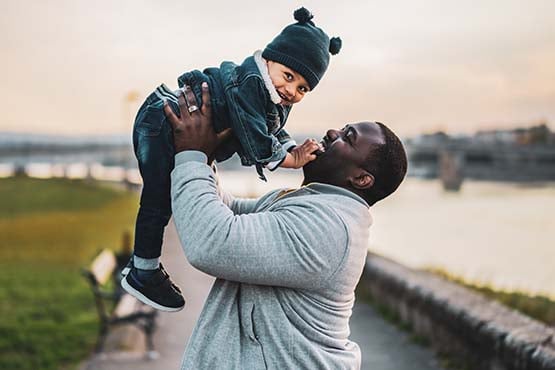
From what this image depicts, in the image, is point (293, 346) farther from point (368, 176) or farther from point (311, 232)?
point (368, 176)

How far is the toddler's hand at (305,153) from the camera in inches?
93.7

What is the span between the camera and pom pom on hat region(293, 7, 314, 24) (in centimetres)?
253

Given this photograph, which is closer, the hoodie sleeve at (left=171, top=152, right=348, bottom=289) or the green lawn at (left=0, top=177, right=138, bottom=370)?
the hoodie sleeve at (left=171, top=152, right=348, bottom=289)

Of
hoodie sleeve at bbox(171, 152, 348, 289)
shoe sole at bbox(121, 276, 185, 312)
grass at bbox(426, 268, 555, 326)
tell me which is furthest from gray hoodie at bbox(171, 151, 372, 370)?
grass at bbox(426, 268, 555, 326)

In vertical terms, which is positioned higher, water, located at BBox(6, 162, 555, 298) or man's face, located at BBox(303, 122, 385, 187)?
man's face, located at BBox(303, 122, 385, 187)

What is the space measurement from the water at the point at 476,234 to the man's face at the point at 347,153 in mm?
432

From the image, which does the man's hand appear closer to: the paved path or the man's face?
→ the man's face

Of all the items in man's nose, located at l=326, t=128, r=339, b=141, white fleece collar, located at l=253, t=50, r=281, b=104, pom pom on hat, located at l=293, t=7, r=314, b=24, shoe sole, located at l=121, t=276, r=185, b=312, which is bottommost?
shoe sole, located at l=121, t=276, r=185, b=312

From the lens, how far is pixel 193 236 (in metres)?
2.16

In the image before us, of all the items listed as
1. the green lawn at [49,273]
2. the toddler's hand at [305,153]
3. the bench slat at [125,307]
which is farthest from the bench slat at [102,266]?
the toddler's hand at [305,153]

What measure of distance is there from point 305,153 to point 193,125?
33cm

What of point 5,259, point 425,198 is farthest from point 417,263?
point 425,198

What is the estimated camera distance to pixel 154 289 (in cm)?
250

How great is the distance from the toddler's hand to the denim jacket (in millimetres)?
47
